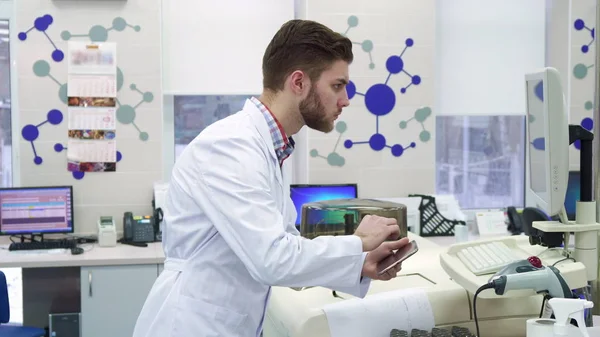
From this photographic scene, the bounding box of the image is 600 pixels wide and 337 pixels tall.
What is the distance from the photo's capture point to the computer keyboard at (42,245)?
4031mm

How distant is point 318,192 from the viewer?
171 inches

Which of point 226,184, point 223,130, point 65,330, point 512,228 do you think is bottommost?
point 65,330

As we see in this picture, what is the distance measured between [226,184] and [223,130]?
0.56ft

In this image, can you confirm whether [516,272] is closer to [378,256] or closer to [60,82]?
[378,256]

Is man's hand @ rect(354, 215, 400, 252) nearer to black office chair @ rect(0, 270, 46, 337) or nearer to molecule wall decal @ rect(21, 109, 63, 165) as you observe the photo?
black office chair @ rect(0, 270, 46, 337)

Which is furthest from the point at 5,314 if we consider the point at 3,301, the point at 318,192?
the point at 318,192

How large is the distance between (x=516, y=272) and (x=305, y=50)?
76 cm

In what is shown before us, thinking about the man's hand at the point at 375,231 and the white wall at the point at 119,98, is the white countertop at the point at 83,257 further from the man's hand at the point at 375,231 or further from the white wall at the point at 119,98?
the man's hand at the point at 375,231

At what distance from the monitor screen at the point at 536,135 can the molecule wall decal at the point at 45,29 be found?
3.16 metres

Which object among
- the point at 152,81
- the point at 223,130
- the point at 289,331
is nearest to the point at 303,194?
the point at 152,81

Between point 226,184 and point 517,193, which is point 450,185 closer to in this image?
point 517,193

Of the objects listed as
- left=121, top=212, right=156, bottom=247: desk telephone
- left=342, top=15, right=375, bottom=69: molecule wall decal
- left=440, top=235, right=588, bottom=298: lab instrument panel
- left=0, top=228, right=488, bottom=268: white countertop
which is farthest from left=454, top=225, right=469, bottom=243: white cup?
left=440, top=235, right=588, bottom=298: lab instrument panel

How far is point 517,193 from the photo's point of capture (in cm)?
507

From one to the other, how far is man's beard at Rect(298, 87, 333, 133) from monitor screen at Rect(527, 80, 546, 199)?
0.62 meters
